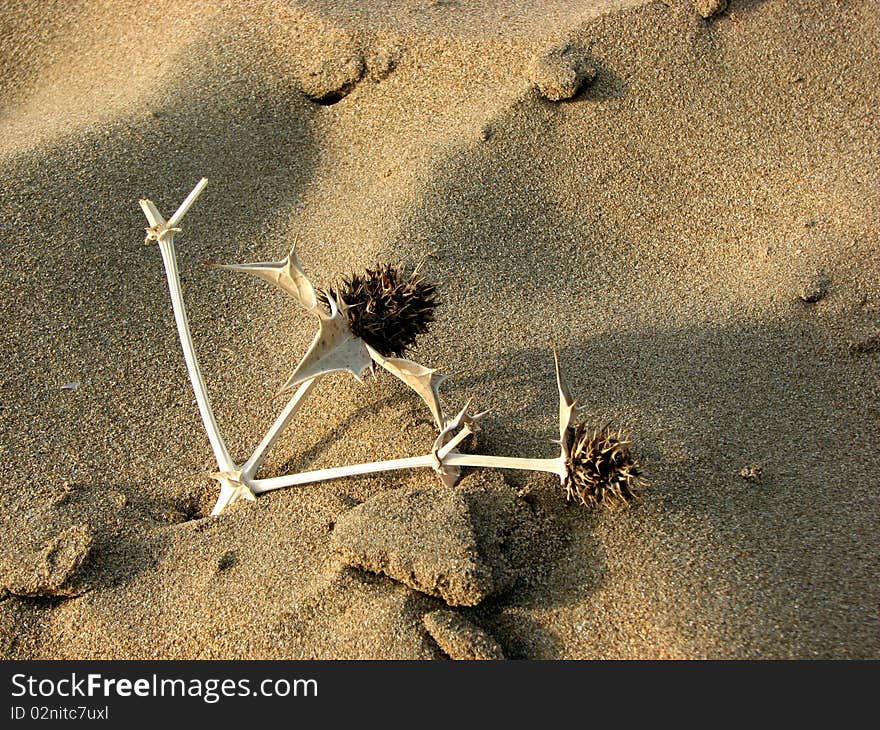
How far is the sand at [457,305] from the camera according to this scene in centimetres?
182

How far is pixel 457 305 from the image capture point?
2611 mm

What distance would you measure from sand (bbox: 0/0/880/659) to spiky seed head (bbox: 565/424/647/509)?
0.13 meters

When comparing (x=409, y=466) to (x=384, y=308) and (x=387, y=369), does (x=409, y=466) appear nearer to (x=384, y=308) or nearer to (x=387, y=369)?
(x=387, y=369)

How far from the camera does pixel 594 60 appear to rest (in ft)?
10.5

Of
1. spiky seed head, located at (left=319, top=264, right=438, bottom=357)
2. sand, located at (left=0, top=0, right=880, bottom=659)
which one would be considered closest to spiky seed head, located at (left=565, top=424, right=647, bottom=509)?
sand, located at (left=0, top=0, right=880, bottom=659)

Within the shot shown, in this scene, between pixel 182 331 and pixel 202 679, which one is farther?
pixel 182 331

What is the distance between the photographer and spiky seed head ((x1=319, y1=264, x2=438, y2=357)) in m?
1.96

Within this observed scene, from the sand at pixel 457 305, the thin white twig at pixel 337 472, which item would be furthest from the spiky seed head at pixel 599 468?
the thin white twig at pixel 337 472

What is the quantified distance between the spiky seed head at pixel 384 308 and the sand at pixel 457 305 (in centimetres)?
31

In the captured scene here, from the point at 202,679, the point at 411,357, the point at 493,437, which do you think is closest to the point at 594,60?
the point at 411,357

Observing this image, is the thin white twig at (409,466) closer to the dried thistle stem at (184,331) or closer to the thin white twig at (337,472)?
the thin white twig at (337,472)

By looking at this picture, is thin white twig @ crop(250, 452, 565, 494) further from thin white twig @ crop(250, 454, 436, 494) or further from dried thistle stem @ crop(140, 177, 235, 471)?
dried thistle stem @ crop(140, 177, 235, 471)

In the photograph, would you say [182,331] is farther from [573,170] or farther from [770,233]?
[770,233]

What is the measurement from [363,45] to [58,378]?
1.72 metres
